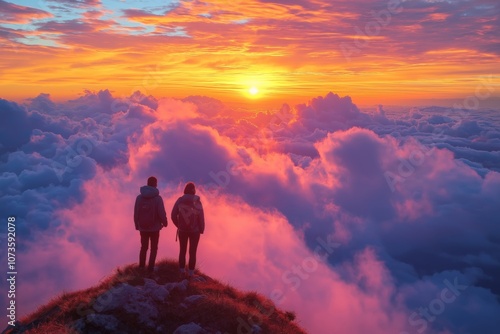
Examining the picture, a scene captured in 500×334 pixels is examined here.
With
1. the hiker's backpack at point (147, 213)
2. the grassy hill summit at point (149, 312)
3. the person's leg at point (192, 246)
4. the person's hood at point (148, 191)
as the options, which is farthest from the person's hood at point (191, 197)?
the grassy hill summit at point (149, 312)

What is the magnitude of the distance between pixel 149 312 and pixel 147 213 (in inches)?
118

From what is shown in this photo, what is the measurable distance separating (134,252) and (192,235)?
194262mm

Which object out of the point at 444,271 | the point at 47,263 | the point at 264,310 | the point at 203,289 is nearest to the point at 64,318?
the point at 203,289

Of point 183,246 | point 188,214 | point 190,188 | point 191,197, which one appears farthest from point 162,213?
point 183,246

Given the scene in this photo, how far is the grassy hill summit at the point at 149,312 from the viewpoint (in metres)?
8.56

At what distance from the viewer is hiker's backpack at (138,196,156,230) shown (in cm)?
1084

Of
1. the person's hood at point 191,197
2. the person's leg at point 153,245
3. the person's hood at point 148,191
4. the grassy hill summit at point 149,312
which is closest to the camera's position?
the grassy hill summit at point 149,312

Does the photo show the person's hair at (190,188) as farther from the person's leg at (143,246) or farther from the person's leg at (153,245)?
the person's leg at (143,246)

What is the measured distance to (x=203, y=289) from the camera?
11086mm

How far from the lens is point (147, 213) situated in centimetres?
1091

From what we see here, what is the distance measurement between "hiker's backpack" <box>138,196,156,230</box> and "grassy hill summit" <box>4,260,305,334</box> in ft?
5.14

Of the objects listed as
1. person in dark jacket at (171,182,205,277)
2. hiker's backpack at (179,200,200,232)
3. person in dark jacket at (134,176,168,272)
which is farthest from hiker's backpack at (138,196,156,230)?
hiker's backpack at (179,200,200,232)

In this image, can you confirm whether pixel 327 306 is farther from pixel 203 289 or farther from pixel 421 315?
pixel 203 289

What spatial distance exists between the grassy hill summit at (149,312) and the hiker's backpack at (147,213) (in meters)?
1.57
